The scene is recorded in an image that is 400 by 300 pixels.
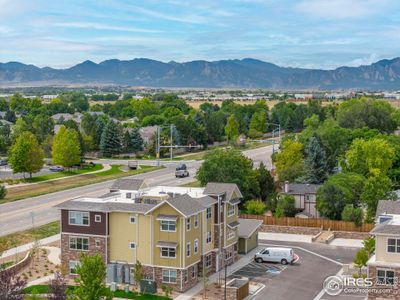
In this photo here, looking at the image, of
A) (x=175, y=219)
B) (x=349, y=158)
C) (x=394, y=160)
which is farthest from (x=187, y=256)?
(x=394, y=160)

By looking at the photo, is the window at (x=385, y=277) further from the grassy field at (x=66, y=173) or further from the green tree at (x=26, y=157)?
the green tree at (x=26, y=157)

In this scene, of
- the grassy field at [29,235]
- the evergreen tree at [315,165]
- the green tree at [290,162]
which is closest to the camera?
the grassy field at [29,235]

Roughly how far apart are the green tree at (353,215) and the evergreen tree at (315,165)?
16.4m

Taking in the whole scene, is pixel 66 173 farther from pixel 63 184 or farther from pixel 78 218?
pixel 78 218

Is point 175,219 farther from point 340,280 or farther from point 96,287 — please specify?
point 340,280

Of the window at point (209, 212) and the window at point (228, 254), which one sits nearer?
the window at point (209, 212)

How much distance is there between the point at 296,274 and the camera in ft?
157

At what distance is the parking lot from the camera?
43.3 m

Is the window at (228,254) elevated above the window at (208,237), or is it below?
below

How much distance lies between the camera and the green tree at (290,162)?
3132 inches

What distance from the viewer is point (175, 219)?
43.5m

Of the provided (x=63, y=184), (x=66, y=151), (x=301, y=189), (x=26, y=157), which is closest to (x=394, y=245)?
(x=301, y=189)

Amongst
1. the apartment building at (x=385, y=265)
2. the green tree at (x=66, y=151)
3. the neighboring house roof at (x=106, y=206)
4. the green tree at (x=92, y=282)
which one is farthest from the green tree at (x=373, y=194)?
the green tree at (x=66, y=151)

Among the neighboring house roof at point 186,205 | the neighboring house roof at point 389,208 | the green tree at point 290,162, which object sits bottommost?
the green tree at point 290,162
